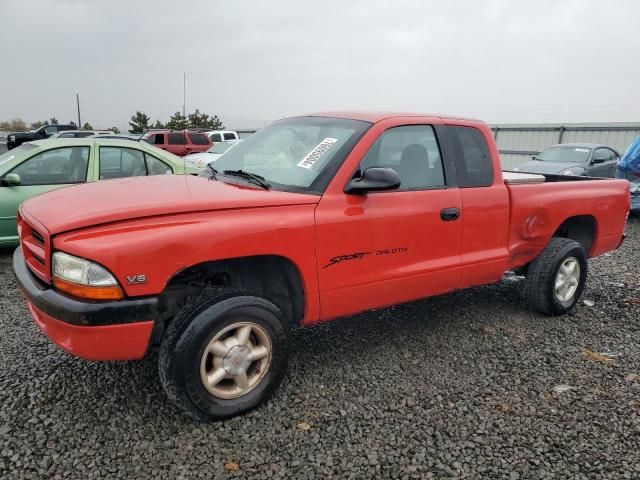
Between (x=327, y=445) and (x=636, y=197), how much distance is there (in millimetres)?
9701

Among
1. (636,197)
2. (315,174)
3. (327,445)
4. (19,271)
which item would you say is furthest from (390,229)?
(636,197)

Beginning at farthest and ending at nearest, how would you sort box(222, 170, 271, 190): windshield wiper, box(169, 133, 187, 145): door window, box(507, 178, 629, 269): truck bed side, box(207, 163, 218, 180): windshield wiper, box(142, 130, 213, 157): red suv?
box(169, 133, 187, 145): door window → box(142, 130, 213, 157): red suv → box(507, 178, 629, 269): truck bed side → box(207, 163, 218, 180): windshield wiper → box(222, 170, 271, 190): windshield wiper

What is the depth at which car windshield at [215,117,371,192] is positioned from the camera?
10.8 feet

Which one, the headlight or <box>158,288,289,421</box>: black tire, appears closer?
the headlight

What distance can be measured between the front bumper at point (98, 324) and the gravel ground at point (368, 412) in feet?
1.67

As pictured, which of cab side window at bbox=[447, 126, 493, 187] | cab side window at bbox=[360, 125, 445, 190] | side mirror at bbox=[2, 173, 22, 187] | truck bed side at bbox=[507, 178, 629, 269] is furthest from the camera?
side mirror at bbox=[2, 173, 22, 187]

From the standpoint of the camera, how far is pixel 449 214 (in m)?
3.72

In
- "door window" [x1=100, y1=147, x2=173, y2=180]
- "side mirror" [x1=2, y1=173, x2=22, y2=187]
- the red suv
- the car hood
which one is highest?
the red suv

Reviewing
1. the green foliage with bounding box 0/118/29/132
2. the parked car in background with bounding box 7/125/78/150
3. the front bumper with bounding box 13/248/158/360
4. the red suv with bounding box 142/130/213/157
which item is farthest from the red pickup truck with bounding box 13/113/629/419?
the green foliage with bounding box 0/118/29/132

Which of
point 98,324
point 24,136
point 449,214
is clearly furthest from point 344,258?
point 24,136

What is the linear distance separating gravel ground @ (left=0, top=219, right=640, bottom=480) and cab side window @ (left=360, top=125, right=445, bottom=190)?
1303mm

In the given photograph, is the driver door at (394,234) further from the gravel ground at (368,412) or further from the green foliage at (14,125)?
the green foliage at (14,125)

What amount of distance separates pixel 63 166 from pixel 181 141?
16.4 metres

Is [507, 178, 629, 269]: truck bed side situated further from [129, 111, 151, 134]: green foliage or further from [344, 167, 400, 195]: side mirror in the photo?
[129, 111, 151, 134]: green foliage
